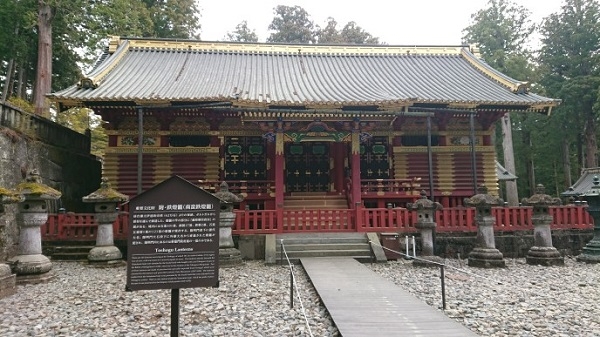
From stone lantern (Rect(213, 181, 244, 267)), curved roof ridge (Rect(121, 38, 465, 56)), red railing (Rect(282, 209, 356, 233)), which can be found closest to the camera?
stone lantern (Rect(213, 181, 244, 267))

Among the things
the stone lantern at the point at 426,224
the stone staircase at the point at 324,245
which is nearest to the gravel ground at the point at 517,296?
the stone lantern at the point at 426,224

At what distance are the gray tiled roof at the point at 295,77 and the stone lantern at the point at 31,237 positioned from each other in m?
4.60

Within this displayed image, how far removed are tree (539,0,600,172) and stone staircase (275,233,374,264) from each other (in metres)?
21.1

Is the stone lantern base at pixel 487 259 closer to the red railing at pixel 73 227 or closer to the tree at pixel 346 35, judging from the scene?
the red railing at pixel 73 227

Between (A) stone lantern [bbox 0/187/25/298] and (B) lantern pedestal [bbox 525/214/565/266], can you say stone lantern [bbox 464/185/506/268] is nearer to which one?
(B) lantern pedestal [bbox 525/214/565/266]

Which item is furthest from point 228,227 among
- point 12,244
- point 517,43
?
point 517,43

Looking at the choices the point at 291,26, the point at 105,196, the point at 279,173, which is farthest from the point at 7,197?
the point at 291,26

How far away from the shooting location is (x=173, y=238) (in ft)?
12.7

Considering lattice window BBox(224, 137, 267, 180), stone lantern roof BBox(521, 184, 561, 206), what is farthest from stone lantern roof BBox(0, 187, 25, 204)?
stone lantern roof BBox(521, 184, 561, 206)

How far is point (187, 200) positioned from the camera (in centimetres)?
399

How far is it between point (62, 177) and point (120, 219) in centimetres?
521

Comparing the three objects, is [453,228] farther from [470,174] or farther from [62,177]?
[62,177]

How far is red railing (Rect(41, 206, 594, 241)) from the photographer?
10898 mm

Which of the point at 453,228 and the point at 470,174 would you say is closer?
the point at 453,228
